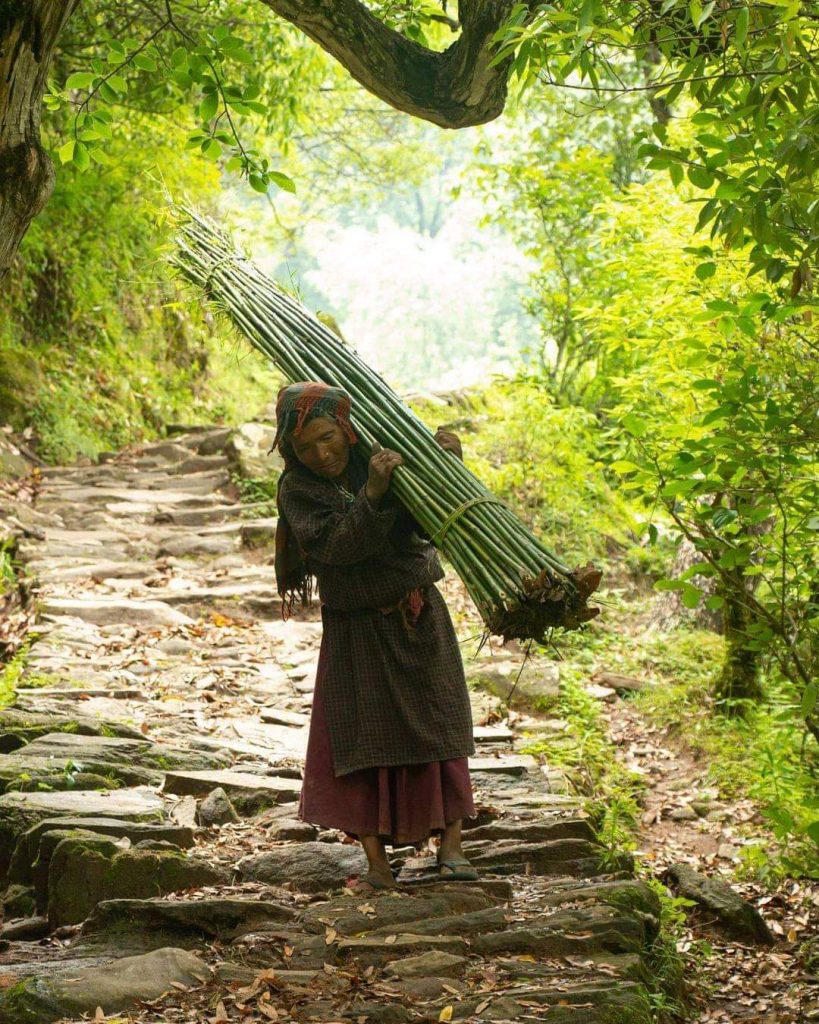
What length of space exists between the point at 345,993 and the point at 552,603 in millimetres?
1197

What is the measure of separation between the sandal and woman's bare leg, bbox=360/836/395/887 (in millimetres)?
179

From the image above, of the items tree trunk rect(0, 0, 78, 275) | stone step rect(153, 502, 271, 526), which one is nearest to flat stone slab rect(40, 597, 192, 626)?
stone step rect(153, 502, 271, 526)

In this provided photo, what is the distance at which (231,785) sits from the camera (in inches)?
190

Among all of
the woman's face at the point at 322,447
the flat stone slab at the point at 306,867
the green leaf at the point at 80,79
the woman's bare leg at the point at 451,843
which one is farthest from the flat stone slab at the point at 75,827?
the green leaf at the point at 80,79

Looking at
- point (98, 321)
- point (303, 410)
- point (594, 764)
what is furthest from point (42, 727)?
point (98, 321)

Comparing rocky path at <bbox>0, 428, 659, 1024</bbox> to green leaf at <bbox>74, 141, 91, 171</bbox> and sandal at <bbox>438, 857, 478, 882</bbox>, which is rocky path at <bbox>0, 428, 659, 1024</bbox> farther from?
green leaf at <bbox>74, 141, 91, 171</bbox>

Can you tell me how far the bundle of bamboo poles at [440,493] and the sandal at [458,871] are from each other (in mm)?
860

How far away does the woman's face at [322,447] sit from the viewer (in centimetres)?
377

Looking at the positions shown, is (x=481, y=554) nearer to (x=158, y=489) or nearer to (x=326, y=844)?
(x=326, y=844)

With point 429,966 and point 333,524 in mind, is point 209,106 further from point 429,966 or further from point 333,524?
point 429,966

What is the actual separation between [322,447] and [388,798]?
1188mm

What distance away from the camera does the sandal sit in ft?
12.4

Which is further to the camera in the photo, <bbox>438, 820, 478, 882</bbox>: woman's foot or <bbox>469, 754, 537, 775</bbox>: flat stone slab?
<bbox>469, 754, 537, 775</bbox>: flat stone slab

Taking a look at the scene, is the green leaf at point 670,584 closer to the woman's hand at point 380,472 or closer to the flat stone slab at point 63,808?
the woman's hand at point 380,472
